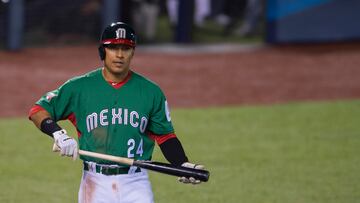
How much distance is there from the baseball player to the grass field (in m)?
2.57

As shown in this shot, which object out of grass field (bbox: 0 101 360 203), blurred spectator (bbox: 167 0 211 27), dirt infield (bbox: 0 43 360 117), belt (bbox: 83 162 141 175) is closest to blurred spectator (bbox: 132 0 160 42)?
blurred spectator (bbox: 167 0 211 27)

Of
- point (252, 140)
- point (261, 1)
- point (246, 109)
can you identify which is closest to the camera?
point (252, 140)

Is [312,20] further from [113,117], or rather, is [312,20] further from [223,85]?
[113,117]


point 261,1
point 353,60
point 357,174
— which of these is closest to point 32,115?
point 357,174

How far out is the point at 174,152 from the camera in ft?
18.9

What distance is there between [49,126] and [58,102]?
19 centimetres

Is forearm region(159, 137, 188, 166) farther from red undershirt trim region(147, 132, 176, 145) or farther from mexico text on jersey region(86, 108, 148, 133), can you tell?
mexico text on jersey region(86, 108, 148, 133)

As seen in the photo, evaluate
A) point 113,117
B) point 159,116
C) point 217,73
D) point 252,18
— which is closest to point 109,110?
point 113,117

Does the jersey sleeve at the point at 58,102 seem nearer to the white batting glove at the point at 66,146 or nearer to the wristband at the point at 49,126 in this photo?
the wristband at the point at 49,126

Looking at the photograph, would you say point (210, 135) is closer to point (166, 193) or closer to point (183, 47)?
point (166, 193)

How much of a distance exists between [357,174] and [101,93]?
13.9 ft

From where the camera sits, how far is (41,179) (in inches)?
354

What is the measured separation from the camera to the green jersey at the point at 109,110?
5.64 meters

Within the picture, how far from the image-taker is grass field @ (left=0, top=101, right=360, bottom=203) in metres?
8.48
